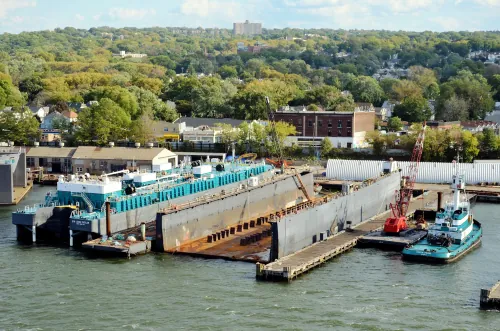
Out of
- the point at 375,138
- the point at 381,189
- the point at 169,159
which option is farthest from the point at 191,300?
the point at 375,138

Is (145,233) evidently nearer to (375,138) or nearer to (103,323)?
(103,323)

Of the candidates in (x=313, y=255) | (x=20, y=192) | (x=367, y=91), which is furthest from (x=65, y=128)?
(x=367, y=91)

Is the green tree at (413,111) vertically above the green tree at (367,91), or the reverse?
the green tree at (367,91)

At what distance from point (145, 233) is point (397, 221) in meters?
14.8

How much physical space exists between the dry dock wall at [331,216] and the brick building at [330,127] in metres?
25.6

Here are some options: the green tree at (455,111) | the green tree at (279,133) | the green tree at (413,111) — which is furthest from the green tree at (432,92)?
the green tree at (279,133)

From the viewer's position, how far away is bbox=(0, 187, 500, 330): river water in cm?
3519

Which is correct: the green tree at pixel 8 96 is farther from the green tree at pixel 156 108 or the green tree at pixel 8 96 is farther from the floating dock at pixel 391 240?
the floating dock at pixel 391 240

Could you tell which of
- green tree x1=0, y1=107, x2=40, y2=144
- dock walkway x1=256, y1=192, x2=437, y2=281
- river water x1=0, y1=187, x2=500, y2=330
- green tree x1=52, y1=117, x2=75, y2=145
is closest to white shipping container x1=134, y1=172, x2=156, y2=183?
river water x1=0, y1=187, x2=500, y2=330

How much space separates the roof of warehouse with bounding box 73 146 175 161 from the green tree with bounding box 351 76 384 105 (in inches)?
2650

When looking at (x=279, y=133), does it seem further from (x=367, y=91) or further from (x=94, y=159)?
(x=367, y=91)

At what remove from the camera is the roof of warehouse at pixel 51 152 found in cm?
8069

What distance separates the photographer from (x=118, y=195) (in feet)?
169

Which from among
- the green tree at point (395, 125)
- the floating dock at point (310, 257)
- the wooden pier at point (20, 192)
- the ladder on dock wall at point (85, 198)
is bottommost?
the floating dock at point (310, 257)
